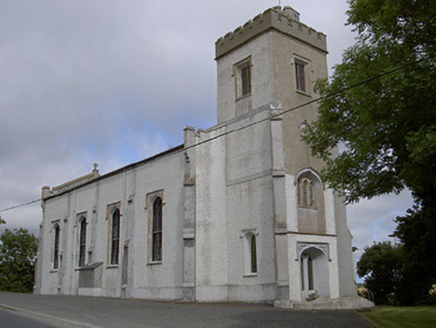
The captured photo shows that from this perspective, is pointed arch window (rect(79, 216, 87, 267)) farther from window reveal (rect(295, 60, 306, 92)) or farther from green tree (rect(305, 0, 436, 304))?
green tree (rect(305, 0, 436, 304))

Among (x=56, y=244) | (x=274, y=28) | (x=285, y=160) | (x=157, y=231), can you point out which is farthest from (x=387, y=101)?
(x=56, y=244)

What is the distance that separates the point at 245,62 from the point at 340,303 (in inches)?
544

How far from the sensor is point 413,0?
1116 cm

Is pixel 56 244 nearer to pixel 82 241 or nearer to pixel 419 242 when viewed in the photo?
pixel 82 241

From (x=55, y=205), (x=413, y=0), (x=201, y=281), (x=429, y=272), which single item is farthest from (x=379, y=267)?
(x=55, y=205)

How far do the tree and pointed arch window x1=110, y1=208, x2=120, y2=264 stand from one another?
17.0 meters

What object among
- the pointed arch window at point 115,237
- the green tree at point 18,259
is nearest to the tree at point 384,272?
the pointed arch window at point 115,237

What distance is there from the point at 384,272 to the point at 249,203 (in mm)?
12776

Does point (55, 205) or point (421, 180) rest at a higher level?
point (55, 205)

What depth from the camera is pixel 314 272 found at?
2356 cm

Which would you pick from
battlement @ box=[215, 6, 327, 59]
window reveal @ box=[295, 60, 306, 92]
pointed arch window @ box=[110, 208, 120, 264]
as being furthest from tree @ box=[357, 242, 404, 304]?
pointed arch window @ box=[110, 208, 120, 264]

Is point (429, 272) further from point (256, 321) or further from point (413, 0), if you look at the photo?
point (413, 0)

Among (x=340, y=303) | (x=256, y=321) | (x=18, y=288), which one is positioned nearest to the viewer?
(x=256, y=321)

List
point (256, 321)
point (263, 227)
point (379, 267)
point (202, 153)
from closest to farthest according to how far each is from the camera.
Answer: point (256, 321) → point (263, 227) → point (202, 153) → point (379, 267)
